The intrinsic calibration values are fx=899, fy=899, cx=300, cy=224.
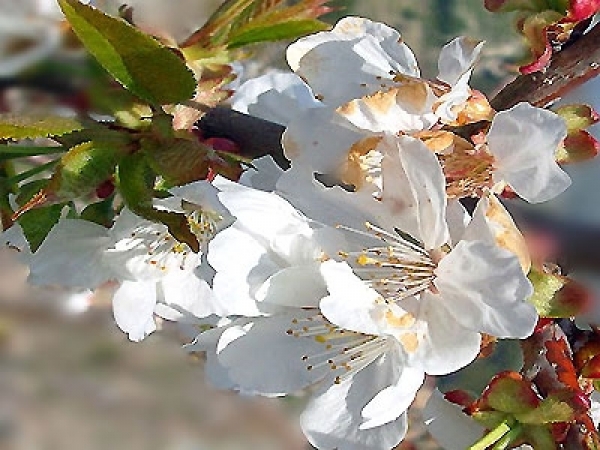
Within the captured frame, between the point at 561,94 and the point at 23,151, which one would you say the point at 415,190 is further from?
the point at 23,151

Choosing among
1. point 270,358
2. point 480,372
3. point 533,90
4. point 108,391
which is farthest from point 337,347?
point 108,391

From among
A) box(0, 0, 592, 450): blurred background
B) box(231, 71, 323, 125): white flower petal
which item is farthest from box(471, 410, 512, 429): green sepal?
box(0, 0, 592, 450): blurred background

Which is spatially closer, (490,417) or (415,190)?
(415,190)

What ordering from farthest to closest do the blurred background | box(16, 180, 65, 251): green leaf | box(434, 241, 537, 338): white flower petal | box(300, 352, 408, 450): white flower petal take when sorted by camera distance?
the blurred background, box(16, 180, 65, 251): green leaf, box(300, 352, 408, 450): white flower petal, box(434, 241, 537, 338): white flower petal

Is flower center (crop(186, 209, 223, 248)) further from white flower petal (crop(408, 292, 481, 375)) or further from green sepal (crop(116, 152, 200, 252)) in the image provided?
white flower petal (crop(408, 292, 481, 375))

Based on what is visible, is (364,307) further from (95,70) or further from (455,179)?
(95,70)

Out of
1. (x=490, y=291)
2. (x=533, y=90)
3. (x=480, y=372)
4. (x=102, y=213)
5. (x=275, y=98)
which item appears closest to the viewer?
(x=490, y=291)
